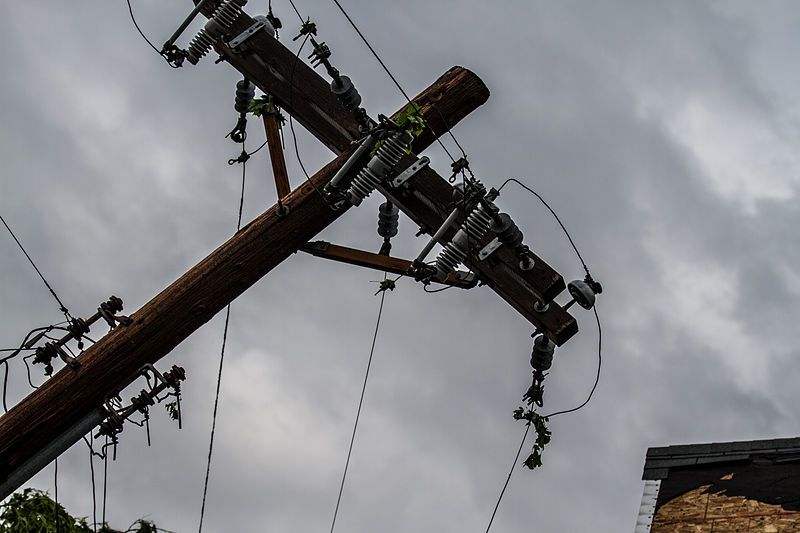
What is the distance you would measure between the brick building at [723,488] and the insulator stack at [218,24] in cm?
554

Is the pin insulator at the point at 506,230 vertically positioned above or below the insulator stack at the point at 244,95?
below

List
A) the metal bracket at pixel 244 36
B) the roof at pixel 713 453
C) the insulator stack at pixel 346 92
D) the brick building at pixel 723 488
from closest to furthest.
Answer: the insulator stack at pixel 346 92 → the metal bracket at pixel 244 36 → the brick building at pixel 723 488 → the roof at pixel 713 453

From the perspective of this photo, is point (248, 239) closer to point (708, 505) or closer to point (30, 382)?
point (30, 382)

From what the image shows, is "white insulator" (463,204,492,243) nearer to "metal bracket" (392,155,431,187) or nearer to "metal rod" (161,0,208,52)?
"metal bracket" (392,155,431,187)

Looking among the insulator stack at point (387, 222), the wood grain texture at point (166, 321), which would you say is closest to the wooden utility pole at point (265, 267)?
the wood grain texture at point (166, 321)

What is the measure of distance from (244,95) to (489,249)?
224cm

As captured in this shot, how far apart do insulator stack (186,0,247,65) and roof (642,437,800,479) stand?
576 cm

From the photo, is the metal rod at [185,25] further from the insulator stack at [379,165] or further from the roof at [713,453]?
the roof at [713,453]

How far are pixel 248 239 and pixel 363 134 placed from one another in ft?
3.33

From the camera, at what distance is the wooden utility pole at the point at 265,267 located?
512 cm

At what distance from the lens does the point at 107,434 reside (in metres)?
5.28

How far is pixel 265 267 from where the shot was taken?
5.75 meters

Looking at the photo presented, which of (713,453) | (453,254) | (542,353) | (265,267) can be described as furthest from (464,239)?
(713,453)

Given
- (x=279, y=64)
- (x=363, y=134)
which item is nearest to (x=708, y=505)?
(x=363, y=134)
